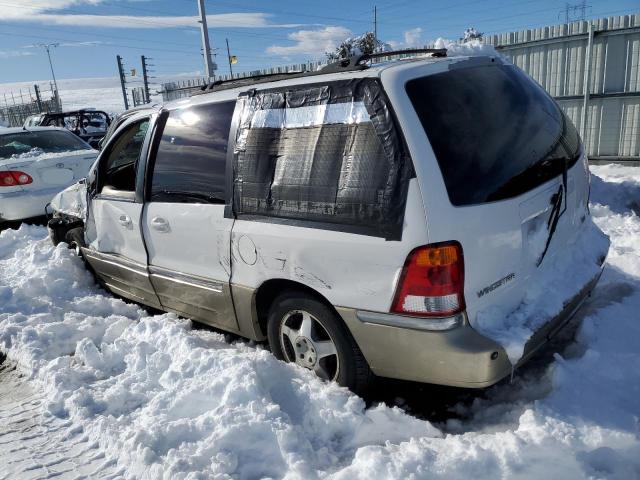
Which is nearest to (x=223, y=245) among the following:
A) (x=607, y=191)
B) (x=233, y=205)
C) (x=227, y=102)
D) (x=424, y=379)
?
(x=233, y=205)

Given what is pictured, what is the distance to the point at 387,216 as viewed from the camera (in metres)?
2.45

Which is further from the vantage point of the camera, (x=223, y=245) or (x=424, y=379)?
(x=223, y=245)

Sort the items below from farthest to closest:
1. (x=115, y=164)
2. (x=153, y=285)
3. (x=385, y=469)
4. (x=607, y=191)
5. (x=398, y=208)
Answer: (x=607, y=191)
(x=115, y=164)
(x=153, y=285)
(x=398, y=208)
(x=385, y=469)

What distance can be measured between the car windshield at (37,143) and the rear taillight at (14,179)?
624 mm

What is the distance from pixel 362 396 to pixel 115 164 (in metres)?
3.22

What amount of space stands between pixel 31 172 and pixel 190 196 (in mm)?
4988

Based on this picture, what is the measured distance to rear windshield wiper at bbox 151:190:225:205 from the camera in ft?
10.8

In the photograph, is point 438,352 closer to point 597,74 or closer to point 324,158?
point 324,158

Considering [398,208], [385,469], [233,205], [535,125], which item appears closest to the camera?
[385,469]

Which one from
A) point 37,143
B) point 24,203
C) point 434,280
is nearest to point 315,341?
point 434,280

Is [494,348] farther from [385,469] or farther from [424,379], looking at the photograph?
[385,469]

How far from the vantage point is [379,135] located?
2516 millimetres

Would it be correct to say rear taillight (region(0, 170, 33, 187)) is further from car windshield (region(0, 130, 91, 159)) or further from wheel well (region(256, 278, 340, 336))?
wheel well (region(256, 278, 340, 336))

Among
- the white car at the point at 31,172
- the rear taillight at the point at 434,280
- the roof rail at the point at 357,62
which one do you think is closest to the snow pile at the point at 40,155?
the white car at the point at 31,172
